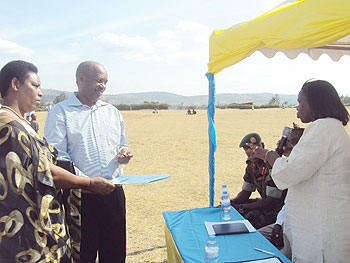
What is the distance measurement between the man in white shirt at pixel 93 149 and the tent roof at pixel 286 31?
1486mm

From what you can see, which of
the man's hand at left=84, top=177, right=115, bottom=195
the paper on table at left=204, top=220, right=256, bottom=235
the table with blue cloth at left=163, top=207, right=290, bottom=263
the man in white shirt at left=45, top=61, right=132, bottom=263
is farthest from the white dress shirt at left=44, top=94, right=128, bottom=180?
the paper on table at left=204, top=220, right=256, bottom=235

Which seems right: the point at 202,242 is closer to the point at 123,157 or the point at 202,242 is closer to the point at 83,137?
the point at 123,157

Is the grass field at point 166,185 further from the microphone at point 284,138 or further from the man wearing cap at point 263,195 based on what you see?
the microphone at point 284,138

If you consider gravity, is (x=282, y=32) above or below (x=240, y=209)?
above

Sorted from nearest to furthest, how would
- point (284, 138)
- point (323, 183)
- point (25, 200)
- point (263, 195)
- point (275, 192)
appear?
point (25, 200) < point (323, 183) < point (284, 138) < point (275, 192) < point (263, 195)

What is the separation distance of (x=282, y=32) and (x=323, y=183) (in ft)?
4.62

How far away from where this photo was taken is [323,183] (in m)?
1.97

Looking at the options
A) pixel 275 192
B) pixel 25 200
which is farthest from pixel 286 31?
pixel 25 200

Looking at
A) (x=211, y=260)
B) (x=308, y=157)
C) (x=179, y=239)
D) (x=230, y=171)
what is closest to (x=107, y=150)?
(x=179, y=239)

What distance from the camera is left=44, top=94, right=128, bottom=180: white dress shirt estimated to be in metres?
2.63

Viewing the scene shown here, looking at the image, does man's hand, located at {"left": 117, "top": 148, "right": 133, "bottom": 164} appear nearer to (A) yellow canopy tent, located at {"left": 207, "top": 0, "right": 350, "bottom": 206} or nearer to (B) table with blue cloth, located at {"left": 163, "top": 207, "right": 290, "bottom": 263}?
(B) table with blue cloth, located at {"left": 163, "top": 207, "right": 290, "bottom": 263}

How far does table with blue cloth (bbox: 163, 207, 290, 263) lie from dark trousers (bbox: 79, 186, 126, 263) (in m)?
0.49

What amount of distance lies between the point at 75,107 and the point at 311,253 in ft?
7.25

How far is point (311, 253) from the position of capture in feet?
6.69
